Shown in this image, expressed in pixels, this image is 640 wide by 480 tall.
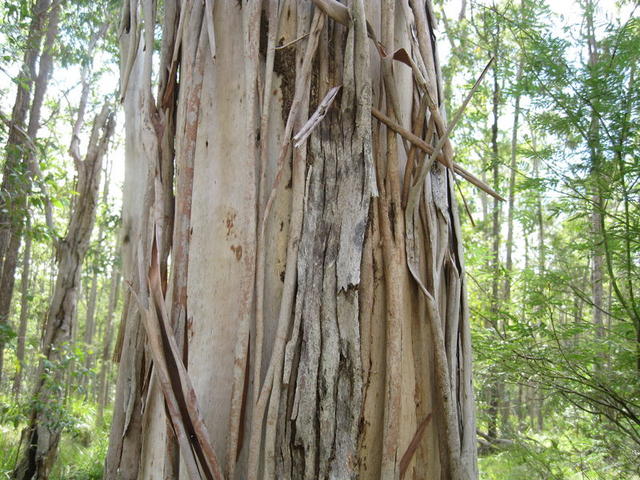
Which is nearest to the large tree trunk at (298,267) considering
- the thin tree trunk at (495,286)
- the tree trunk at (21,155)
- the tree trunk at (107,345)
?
the thin tree trunk at (495,286)

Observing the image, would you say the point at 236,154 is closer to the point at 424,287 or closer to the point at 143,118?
the point at 143,118

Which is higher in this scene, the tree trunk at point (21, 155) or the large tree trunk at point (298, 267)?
the tree trunk at point (21, 155)

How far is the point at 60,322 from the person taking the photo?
5.67m

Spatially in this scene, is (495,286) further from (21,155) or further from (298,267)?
(298,267)

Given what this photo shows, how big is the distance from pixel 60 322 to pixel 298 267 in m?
5.45

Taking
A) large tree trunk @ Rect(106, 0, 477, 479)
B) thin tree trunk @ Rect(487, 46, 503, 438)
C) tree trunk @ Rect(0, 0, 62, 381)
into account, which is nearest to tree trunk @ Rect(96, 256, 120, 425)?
tree trunk @ Rect(0, 0, 62, 381)

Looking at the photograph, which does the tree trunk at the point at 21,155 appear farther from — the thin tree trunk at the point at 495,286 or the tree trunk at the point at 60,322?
the thin tree trunk at the point at 495,286

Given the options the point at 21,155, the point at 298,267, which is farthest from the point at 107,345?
the point at 298,267

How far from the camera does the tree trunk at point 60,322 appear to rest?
5.14 metres

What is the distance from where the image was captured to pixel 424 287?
1.11m

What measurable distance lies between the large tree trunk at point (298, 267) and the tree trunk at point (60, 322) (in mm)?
4610

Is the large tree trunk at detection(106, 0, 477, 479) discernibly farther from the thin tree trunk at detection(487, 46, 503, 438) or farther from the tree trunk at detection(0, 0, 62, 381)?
the tree trunk at detection(0, 0, 62, 381)

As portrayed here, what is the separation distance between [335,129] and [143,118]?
0.54 metres

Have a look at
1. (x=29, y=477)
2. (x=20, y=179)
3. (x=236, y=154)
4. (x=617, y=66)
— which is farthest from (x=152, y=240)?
(x=29, y=477)
